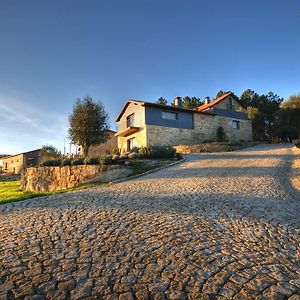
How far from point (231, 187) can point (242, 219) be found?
4107mm

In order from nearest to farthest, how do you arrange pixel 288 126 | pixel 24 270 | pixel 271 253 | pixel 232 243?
pixel 24 270 < pixel 271 253 < pixel 232 243 < pixel 288 126

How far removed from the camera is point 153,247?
4336 millimetres

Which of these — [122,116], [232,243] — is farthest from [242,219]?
[122,116]

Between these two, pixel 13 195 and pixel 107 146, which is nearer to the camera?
pixel 13 195

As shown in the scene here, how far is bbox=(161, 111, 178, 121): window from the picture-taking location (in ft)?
95.6

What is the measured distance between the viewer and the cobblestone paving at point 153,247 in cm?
314

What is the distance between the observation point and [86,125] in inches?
1065

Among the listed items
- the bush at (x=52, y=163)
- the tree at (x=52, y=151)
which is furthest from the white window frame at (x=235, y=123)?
the bush at (x=52, y=163)

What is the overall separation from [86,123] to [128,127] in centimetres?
523

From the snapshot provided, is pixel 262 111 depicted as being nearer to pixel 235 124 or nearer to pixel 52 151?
pixel 235 124

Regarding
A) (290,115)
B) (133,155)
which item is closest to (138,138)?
(133,155)

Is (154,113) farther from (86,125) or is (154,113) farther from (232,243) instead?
(232,243)

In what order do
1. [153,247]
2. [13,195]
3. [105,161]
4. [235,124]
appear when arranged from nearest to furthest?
[153,247], [13,195], [105,161], [235,124]

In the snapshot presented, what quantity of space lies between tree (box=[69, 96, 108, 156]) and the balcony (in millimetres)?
3358
